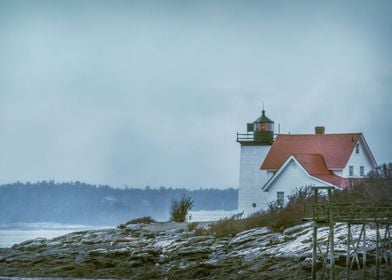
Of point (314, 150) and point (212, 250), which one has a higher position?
point (314, 150)

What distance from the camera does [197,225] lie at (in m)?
54.8

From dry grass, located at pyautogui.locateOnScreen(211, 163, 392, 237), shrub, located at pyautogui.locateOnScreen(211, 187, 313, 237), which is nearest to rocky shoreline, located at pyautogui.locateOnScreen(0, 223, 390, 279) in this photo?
shrub, located at pyautogui.locateOnScreen(211, 187, 313, 237)

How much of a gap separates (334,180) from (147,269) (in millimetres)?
19221

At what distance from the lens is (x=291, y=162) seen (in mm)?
61312

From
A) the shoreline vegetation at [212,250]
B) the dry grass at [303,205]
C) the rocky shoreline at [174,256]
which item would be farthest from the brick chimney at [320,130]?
the rocky shoreline at [174,256]

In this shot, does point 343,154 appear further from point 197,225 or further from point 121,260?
point 121,260

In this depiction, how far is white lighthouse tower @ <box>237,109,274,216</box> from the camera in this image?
6625 centimetres

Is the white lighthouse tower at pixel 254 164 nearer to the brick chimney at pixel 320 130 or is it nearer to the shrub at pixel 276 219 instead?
the brick chimney at pixel 320 130

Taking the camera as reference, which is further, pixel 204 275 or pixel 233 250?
pixel 233 250

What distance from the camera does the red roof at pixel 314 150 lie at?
62719 millimetres

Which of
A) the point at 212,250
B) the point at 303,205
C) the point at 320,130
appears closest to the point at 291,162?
the point at 320,130

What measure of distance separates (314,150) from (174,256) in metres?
22.1

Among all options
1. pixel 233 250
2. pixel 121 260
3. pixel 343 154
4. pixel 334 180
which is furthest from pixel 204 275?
pixel 343 154

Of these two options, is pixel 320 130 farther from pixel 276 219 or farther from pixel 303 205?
pixel 276 219
